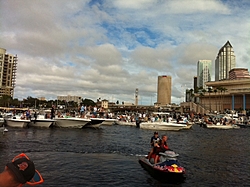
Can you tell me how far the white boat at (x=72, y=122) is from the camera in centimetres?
3862

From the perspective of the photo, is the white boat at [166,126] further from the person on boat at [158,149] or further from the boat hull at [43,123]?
the person on boat at [158,149]

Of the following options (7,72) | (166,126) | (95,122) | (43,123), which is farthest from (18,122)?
(7,72)

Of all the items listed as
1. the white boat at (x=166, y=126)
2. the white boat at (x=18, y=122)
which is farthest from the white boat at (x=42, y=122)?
the white boat at (x=166, y=126)

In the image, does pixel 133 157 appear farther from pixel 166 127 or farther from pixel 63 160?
pixel 166 127

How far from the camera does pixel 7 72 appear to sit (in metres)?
178

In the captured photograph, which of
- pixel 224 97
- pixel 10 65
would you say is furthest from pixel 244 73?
pixel 10 65

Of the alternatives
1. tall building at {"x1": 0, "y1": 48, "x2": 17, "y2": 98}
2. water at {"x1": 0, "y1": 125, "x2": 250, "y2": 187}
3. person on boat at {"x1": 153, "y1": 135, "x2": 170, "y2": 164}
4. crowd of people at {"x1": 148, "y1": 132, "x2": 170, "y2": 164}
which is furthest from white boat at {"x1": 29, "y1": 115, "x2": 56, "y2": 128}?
tall building at {"x1": 0, "y1": 48, "x2": 17, "y2": 98}

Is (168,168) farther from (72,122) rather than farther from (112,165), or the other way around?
(72,122)

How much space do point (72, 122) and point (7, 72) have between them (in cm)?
15840

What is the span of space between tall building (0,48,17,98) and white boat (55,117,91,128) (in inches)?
5624

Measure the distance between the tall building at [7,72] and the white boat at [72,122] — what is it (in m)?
143

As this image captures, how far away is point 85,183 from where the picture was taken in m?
12.5

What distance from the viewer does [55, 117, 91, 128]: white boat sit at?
38625mm

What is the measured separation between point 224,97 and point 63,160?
422 ft
